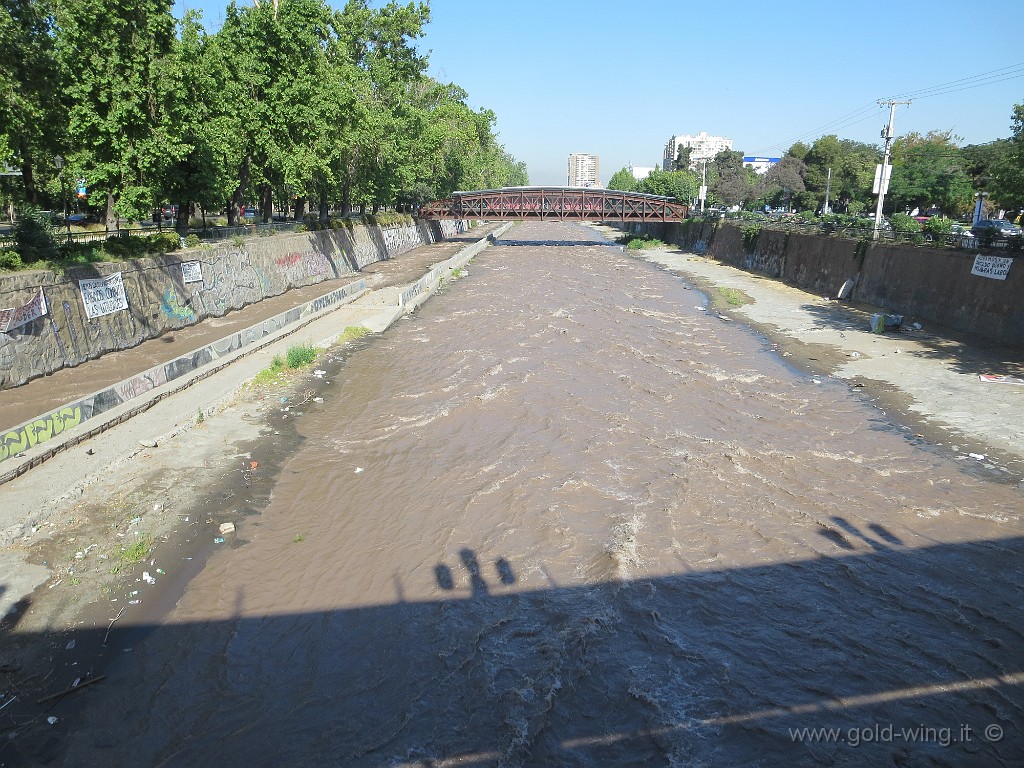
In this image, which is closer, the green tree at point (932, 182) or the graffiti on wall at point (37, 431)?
the graffiti on wall at point (37, 431)

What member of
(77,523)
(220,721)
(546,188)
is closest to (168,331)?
(77,523)

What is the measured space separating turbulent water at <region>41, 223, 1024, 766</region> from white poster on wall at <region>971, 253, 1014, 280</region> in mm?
11334

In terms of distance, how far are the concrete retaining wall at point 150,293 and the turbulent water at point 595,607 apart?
9.02 metres

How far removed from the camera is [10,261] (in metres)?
19.2

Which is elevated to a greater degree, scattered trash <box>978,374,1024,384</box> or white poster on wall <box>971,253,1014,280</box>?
white poster on wall <box>971,253,1014,280</box>

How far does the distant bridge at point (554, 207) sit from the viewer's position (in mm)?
79125

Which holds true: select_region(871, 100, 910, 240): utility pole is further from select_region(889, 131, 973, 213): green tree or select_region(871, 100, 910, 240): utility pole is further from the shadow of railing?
select_region(889, 131, 973, 213): green tree

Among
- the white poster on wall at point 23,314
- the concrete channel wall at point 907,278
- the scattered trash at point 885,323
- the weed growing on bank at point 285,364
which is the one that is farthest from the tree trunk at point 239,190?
the concrete channel wall at point 907,278

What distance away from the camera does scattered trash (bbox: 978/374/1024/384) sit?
19.4 metres

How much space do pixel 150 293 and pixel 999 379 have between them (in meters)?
29.0

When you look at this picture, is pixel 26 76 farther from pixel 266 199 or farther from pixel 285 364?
pixel 266 199

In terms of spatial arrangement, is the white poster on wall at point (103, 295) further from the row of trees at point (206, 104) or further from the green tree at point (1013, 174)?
the green tree at point (1013, 174)

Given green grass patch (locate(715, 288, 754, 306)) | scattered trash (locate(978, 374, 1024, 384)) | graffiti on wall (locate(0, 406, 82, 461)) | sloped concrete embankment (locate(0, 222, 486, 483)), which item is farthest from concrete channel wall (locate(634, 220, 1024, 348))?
graffiti on wall (locate(0, 406, 82, 461))

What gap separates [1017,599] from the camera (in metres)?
9.65
